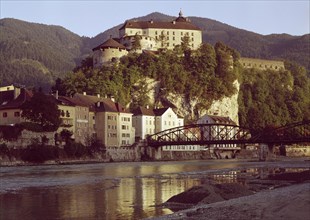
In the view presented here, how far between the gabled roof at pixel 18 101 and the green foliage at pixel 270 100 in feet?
266

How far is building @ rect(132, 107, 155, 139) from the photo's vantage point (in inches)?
4931

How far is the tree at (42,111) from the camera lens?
91125mm

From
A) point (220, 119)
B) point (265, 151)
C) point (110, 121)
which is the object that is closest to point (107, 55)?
point (220, 119)

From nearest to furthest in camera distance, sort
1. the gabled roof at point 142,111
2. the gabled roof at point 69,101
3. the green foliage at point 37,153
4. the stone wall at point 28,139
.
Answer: the stone wall at point 28,139, the green foliage at point 37,153, the gabled roof at point 69,101, the gabled roof at point 142,111

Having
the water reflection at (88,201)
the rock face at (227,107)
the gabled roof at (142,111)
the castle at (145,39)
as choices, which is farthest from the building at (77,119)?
the water reflection at (88,201)

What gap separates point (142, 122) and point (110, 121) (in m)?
14.4

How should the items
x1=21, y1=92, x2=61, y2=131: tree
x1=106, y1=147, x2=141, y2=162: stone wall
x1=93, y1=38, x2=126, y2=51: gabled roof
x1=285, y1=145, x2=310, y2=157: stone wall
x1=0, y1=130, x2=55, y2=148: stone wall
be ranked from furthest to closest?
1. x1=285, y1=145, x2=310, y2=157: stone wall
2. x1=93, y1=38, x2=126, y2=51: gabled roof
3. x1=106, y1=147, x2=141, y2=162: stone wall
4. x1=21, y1=92, x2=61, y2=131: tree
5. x1=0, y1=130, x2=55, y2=148: stone wall

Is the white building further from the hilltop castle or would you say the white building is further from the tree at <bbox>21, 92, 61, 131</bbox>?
the tree at <bbox>21, 92, 61, 131</bbox>

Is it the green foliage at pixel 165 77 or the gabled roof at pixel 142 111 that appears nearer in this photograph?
the gabled roof at pixel 142 111

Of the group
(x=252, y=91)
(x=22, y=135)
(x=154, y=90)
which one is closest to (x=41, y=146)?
(x=22, y=135)

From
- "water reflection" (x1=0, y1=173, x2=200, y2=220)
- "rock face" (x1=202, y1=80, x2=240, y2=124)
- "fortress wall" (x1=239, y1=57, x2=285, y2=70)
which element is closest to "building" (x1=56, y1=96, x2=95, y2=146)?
"rock face" (x1=202, y1=80, x2=240, y2=124)

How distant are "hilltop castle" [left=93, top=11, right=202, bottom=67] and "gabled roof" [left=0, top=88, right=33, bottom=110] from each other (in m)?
48.1

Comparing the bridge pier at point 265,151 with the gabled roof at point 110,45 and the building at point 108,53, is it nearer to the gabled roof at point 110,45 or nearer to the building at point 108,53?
the building at point 108,53

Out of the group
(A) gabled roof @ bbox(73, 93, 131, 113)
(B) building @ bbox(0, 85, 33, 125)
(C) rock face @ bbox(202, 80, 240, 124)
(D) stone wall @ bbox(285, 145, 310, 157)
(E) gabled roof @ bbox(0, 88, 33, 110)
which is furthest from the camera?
(D) stone wall @ bbox(285, 145, 310, 157)
